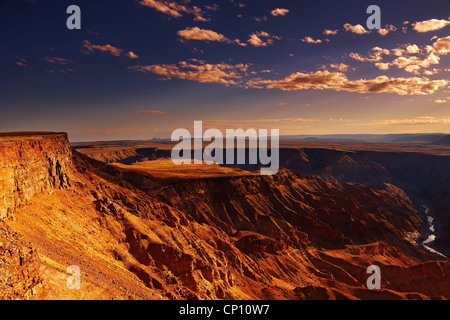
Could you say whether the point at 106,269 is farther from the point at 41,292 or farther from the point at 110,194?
the point at 110,194

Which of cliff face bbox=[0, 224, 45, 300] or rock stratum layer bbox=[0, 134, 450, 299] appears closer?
cliff face bbox=[0, 224, 45, 300]

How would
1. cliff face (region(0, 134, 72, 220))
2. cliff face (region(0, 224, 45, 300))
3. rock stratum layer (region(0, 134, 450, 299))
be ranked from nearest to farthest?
1. cliff face (region(0, 224, 45, 300))
2. rock stratum layer (region(0, 134, 450, 299))
3. cliff face (region(0, 134, 72, 220))

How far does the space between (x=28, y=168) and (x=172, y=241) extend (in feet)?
64.3

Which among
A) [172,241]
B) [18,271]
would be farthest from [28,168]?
[172,241]

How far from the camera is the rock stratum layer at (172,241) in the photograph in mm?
20109

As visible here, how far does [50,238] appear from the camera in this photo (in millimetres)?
22438

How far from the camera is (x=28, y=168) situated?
27906mm

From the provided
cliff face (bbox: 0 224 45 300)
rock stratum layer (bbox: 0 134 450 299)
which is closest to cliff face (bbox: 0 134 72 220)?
rock stratum layer (bbox: 0 134 450 299)

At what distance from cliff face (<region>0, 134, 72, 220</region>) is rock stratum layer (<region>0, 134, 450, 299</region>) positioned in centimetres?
12

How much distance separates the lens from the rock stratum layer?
792 inches

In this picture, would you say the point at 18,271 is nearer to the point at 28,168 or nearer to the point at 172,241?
the point at 28,168

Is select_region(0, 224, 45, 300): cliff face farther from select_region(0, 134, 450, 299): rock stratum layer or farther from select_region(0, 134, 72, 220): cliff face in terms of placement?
select_region(0, 134, 72, 220): cliff face
